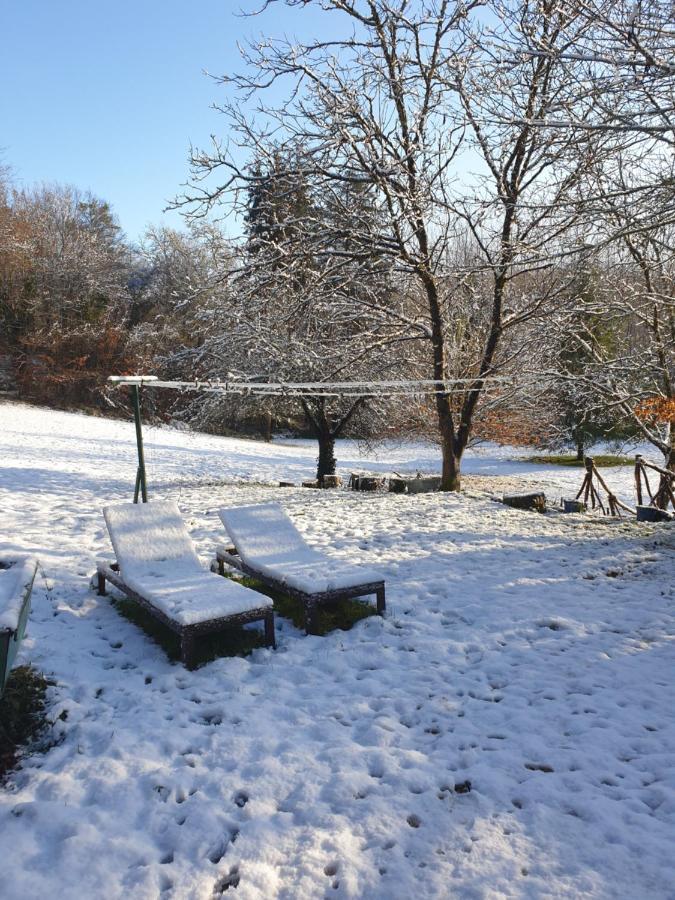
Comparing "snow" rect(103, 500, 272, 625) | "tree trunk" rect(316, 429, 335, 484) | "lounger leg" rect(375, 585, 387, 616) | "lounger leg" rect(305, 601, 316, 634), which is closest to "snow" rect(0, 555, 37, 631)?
"snow" rect(103, 500, 272, 625)

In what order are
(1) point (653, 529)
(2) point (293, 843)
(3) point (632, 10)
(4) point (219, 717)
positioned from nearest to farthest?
(2) point (293, 843), (4) point (219, 717), (3) point (632, 10), (1) point (653, 529)

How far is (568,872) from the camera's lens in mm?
2338

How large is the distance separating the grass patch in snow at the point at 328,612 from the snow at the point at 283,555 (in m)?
0.26

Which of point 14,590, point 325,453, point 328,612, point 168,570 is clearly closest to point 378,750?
point 328,612

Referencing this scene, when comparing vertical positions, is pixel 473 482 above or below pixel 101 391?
below

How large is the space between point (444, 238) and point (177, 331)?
19.4 metres

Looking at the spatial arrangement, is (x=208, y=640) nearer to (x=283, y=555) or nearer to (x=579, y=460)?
(x=283, y=555)

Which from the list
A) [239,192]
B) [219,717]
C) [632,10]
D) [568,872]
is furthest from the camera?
[239,192]

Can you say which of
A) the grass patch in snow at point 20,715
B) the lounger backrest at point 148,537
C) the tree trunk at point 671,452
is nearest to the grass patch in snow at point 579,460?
the tree trunk at point 671,452

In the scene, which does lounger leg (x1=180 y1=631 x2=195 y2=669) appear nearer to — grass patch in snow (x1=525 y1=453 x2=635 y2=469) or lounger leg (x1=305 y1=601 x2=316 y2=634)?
lounger leg (x1=305 y1=601 x2=316 y2=634)

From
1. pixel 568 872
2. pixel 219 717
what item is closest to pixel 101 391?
pixel 219 717

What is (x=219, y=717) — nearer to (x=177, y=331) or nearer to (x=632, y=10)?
(x=632, y=10)

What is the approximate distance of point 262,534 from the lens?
574cm

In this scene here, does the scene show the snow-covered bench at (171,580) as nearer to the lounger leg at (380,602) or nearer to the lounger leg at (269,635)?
the lounger leg at (269,635)
